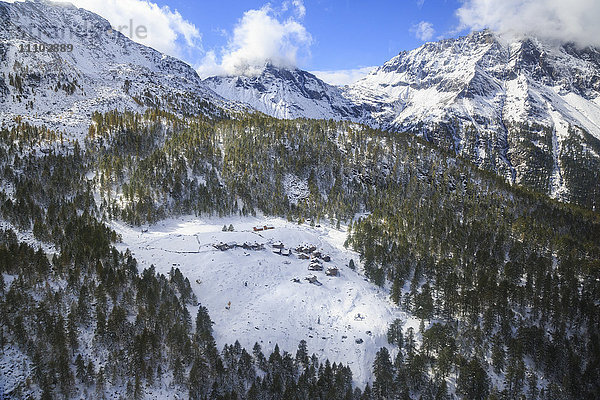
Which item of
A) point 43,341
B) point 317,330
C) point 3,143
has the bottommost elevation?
point 317,330

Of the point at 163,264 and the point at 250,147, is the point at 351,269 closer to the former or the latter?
the point at 163,264

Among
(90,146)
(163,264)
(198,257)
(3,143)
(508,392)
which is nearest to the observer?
(508,392)

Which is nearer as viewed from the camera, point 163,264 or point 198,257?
point 163,264

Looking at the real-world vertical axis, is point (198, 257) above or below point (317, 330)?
above

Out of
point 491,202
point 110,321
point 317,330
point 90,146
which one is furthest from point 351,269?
point 90,146

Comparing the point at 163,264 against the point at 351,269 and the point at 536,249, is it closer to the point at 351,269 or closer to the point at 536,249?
the point at 351,269

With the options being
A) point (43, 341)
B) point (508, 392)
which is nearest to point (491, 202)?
point (508, 392)

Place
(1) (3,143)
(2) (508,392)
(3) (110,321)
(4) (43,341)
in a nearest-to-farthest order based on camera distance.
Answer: (4) (43,341) → (3) (110,321) → (2) (508,392) → (1) (3,143)
